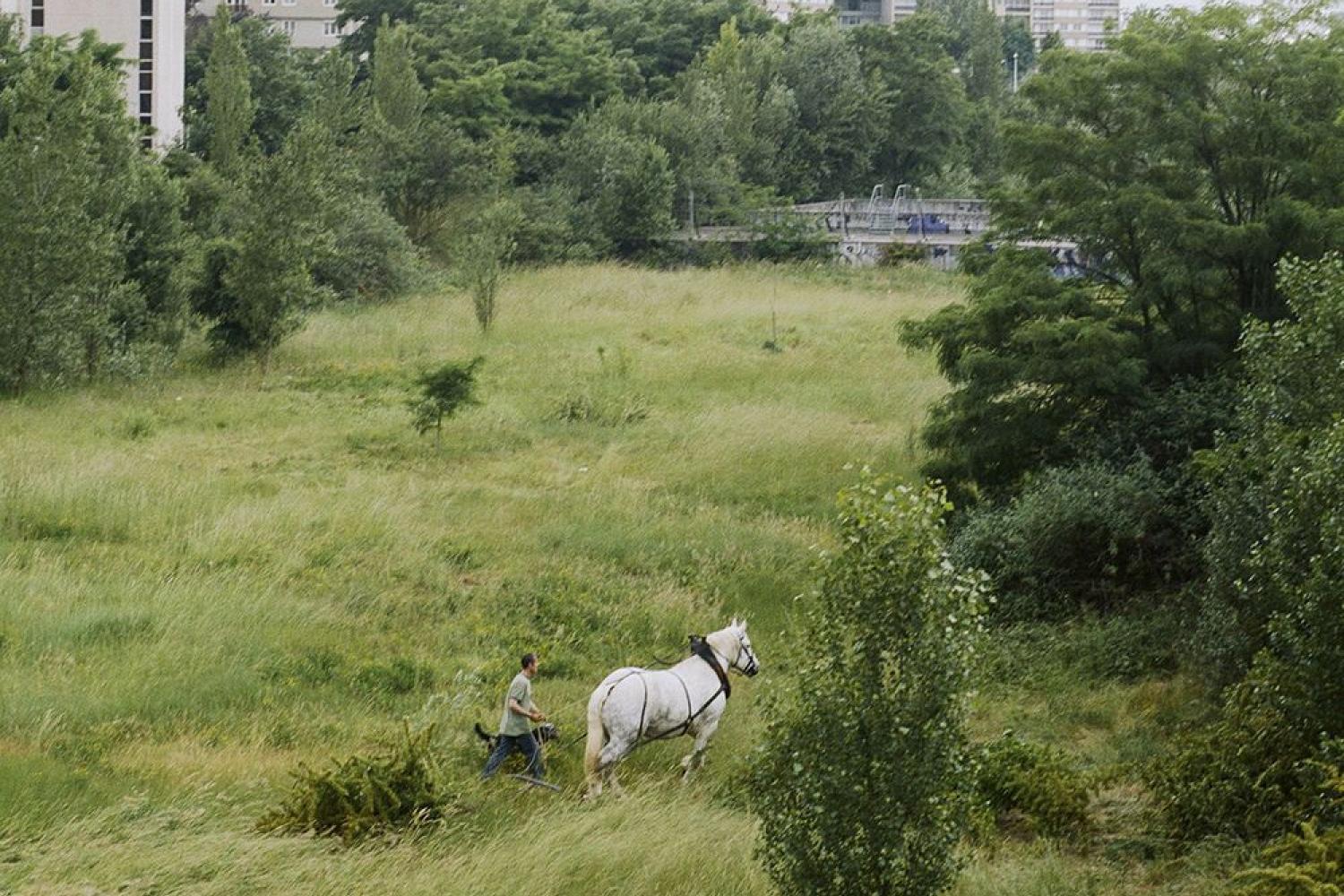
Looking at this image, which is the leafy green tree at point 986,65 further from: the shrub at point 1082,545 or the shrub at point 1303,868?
the shrub at point 1303,868

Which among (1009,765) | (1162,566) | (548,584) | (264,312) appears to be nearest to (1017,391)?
(1162,566)

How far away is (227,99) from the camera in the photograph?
206 feet

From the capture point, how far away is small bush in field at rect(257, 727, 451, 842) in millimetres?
12852

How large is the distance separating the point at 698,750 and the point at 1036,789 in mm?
3001

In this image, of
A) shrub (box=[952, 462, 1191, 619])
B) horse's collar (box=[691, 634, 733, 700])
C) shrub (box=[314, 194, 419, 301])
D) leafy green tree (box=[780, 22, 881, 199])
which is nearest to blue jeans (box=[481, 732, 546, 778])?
horse's collar (box=[691, 634, 733, 700])

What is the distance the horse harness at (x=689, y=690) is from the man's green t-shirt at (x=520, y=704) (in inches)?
27.6

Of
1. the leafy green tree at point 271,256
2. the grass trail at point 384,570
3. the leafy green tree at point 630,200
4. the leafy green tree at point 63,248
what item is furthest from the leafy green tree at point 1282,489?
the leafy green tree at point 630,200

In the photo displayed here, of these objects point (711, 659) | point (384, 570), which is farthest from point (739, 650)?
point (384, 570)

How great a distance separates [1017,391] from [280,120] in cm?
5527

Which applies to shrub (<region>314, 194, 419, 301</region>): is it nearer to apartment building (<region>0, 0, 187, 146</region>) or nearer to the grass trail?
the grass trail

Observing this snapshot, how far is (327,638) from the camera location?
1853 cm

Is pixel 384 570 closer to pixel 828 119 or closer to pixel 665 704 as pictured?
pixel 665 704

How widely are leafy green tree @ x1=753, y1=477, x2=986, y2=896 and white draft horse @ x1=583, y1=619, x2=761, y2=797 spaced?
4.17m

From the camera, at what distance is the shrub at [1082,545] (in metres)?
21.4
